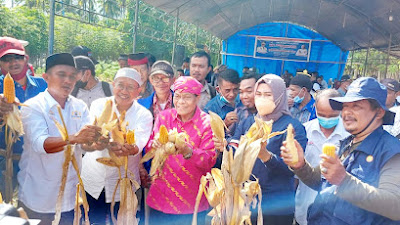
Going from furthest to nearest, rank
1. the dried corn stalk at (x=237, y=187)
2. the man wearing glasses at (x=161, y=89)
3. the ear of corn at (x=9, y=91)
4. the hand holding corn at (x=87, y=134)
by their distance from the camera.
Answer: the man wearing glasses at (x=161, y=89) → the ear of corn at (x=9, y=91) → the hand holding corn at (x=87, y=134) → the dried corn stalk at (x=237, y=187)

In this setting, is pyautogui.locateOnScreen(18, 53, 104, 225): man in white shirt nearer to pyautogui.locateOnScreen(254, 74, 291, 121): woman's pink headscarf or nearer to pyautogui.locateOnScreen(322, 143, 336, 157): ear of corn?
pyautogui.locateOnScreen(254, 74, 291, 121): woman's pink headscarf

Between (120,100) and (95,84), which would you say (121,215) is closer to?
(120,100)

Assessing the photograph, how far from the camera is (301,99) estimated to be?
3.63 m

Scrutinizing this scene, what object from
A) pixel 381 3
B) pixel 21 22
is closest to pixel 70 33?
pixel 21 22

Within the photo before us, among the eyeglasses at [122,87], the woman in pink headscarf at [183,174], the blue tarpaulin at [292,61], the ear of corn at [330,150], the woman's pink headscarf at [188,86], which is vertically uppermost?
the blue tarpaulin at [292,61]

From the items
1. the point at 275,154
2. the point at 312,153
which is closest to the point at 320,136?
the point at 312,153

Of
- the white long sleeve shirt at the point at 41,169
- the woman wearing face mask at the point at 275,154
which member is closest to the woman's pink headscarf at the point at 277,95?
the woman wearing face mask at the point at 275,154

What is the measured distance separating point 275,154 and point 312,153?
22.3 inches

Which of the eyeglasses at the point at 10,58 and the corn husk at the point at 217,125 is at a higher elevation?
the eyeglasses at the point at 10,58

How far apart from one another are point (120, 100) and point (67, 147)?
646 mm

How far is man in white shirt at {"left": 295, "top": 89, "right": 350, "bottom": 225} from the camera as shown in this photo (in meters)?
2.41

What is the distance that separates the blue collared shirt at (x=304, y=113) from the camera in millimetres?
3503

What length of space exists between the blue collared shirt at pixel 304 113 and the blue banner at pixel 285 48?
31.6ft

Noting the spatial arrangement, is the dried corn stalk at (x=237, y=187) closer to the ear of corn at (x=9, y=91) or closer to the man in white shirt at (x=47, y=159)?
A: the man in white shirt at (x=47, y=159)
